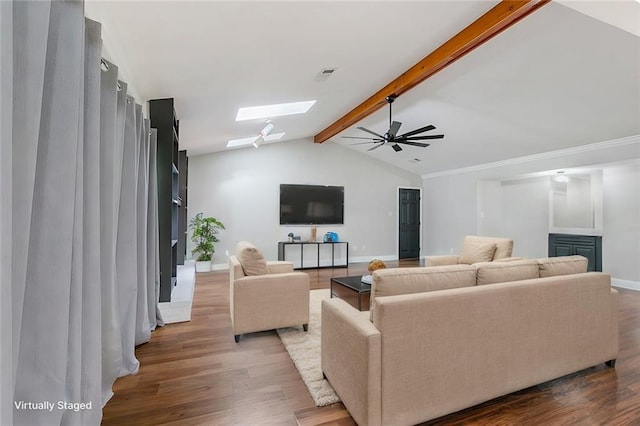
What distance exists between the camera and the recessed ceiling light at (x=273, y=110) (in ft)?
13.9

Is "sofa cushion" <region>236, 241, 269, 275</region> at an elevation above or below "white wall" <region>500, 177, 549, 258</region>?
below

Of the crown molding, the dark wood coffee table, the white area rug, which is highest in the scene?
the crown molding

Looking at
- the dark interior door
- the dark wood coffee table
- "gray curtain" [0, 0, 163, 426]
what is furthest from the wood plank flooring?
the dark interior door

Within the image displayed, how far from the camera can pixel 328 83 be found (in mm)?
3680

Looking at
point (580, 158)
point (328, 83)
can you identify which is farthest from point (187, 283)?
point (580, 158)

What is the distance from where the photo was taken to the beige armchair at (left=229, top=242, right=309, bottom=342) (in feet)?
8.89

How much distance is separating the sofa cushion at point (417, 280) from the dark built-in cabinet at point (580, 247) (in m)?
5.19

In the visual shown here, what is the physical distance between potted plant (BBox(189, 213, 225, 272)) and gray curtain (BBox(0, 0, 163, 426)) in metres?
4.21

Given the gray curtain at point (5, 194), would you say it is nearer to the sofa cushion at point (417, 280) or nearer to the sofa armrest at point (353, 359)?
the sofa armrest at point (353, 359)

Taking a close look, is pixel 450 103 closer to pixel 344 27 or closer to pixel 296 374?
pixel 344 27

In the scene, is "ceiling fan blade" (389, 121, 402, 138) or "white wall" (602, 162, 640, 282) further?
"white wall" (602, 162, 640, 282)

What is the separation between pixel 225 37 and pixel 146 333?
2.60m

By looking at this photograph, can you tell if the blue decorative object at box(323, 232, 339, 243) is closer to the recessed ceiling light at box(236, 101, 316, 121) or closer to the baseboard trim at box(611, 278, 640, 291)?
the recessed ceiling light at box(236, 101, 316, 121)

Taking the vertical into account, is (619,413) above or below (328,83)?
below
